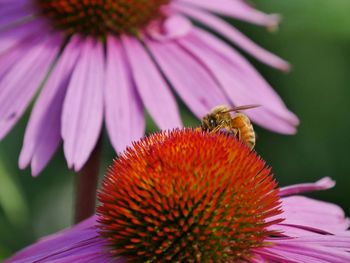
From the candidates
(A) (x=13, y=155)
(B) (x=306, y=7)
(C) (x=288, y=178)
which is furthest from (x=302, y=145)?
(A) (x=13, y=155)

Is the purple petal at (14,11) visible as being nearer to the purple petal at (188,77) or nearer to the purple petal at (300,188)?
the purple petal at (188,77)

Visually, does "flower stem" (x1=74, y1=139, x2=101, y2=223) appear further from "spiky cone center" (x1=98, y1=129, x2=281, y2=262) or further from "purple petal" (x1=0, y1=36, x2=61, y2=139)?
"spiky cone center" (x1=98, y1=129, x2=281, y2=262)

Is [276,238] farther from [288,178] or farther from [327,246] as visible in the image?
[288,178]

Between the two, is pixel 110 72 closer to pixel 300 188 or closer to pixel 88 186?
pixel 88 186

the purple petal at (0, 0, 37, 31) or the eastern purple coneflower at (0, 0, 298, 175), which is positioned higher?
the purple petal at (0, 0, 37, 31)

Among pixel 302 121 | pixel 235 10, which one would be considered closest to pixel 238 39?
pixel 235 10

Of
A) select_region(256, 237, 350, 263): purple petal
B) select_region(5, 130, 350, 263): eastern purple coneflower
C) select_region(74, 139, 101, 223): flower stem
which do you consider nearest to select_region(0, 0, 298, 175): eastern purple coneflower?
select_region(74, 139, 101, 223): flower stem

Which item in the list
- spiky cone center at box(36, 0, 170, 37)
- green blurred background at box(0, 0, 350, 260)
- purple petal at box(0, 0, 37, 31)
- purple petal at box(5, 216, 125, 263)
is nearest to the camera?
purple petal at box(5, 216, 125, 263)
